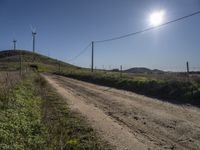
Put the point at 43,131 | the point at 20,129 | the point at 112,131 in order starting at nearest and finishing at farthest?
the point at 20,129
the point at 43,131
the point at 112,131

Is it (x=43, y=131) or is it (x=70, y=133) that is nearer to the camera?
(x=43, y=131)

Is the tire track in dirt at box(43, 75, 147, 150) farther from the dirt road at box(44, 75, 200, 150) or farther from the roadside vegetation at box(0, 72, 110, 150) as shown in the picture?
the roadside vegetation at box(0, 72, 110, 150)

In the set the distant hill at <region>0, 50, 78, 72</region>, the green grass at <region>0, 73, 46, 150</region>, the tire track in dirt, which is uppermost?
the distant hill at <region>0, 50, 78, 72</region>

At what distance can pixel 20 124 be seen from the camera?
335 inches

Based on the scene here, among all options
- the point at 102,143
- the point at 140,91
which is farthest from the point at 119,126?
the point at 140,91

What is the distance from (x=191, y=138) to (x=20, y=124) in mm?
5045

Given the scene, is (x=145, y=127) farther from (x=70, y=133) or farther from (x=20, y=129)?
(x=20, y=129)

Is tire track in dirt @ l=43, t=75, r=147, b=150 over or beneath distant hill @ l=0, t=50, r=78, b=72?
beneath

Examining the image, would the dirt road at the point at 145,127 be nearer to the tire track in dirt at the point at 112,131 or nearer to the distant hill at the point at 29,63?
the tire track in dirt at the point at 112,131

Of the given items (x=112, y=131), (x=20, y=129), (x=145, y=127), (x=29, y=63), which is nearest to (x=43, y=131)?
(x=20, y=129)

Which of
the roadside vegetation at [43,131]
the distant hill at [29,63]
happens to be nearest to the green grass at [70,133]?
the roadside vegetation at [43,131]

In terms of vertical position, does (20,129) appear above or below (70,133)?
above

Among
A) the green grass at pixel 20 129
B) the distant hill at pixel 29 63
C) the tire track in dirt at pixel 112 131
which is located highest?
the distant hill at pixel 29 63

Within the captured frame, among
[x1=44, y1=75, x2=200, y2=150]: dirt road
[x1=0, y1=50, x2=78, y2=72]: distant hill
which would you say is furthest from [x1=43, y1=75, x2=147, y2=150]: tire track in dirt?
[x1=0, y1=50, x2=78, y2=72]: distant hill
